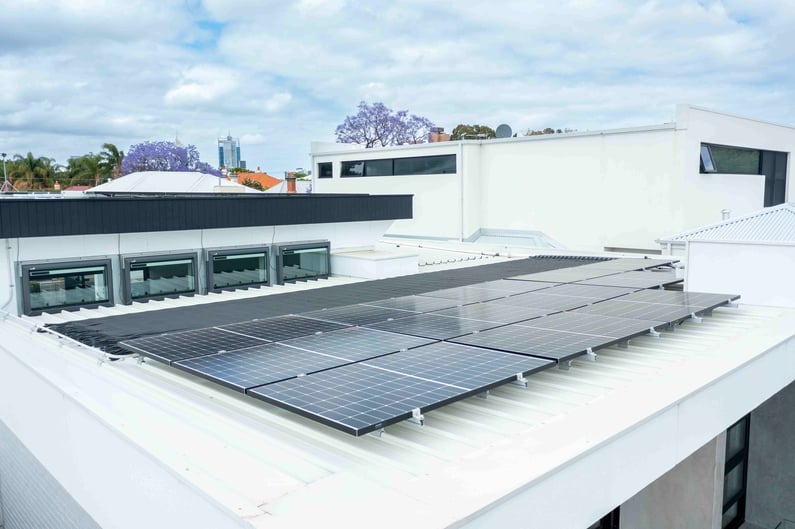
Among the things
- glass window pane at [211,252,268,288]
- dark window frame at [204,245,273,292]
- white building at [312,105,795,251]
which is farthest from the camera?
white building at [312,105,795,251]

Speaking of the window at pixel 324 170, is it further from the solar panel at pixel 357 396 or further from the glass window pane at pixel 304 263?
the solar panel at pixel 357 396

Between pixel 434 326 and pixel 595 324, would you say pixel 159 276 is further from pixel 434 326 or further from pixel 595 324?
pixel 595 324

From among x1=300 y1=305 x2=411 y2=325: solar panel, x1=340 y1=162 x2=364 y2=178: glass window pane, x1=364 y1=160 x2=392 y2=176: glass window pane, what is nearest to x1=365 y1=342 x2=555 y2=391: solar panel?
x1=300 y1=305 x2=411 y2=325: solar panel

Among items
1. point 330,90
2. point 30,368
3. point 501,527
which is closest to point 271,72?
point 330,90

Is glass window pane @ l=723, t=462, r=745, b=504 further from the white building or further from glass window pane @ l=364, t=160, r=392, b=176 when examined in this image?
glass window pane @ l=364, t=160, r=392, b=176

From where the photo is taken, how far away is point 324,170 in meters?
45.0

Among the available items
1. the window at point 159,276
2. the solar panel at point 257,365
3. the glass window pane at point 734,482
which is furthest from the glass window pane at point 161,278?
the glass window pane at point 734,482

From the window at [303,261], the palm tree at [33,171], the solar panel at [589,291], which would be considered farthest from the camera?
the palm tree at [33,171]

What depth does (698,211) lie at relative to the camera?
99.2 feet

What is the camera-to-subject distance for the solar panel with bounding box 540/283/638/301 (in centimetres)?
1434

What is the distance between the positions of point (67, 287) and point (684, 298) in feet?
45.4

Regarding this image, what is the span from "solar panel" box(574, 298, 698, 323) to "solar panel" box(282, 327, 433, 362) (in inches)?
167

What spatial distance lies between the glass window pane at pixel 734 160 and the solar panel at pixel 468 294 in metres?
21.2

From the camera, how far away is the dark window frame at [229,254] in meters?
17.6
